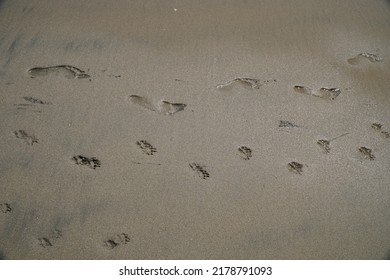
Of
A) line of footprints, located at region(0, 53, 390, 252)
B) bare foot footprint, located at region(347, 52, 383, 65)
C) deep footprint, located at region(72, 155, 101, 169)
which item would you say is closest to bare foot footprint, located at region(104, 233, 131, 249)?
line of footprints, located at region(0, 53, 390, 252)

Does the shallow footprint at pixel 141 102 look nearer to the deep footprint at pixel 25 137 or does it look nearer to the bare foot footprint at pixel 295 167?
the deep footprint at pixel 25 137

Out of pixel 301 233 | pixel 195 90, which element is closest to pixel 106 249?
pixel 301 233

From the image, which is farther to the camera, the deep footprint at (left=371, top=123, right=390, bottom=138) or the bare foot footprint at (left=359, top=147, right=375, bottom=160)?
the deep footprint at (left=371, top=123, right=390, bottom=138)

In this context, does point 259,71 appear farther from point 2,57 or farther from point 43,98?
point 2,57

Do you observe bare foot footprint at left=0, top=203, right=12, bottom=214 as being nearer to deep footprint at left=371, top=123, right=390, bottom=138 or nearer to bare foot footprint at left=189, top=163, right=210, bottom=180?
bare foot footprint at left=189, top=163, right=210, bottom=180

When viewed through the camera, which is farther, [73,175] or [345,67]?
[345,67]

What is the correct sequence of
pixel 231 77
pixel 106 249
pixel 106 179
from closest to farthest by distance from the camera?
pixel 106 249
pixel 106 179
pixel 231 77
